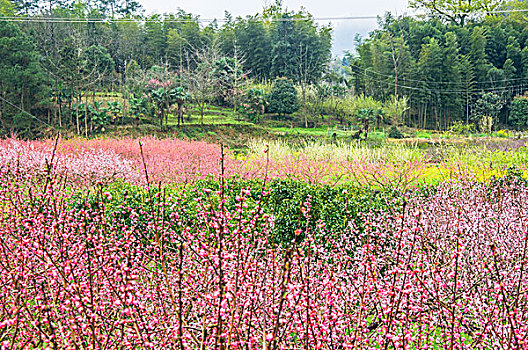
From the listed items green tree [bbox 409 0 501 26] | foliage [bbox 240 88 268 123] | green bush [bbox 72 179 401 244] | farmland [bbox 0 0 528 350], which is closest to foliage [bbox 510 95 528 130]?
farmland [bbox 0 0 528 350]

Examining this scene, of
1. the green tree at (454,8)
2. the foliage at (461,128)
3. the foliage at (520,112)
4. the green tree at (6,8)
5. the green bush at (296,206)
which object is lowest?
the green bush at (296,206)

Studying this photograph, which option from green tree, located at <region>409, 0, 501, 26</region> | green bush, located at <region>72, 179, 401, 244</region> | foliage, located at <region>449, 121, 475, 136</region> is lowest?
green bush, located at <region>72, 179, 401, 244</region>

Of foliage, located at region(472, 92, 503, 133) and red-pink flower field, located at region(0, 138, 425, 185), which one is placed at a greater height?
foliage, located at region(472, 92, 503, 133)

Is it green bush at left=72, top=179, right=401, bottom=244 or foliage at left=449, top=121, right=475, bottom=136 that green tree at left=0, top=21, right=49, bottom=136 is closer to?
green bush at left=72, top=179, right=401, bottom=244

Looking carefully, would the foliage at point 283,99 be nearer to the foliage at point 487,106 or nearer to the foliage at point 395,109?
the foliage at point 395,109

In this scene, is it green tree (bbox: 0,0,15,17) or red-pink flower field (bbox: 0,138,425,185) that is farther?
green tree (bbox: 0,0,15,17)

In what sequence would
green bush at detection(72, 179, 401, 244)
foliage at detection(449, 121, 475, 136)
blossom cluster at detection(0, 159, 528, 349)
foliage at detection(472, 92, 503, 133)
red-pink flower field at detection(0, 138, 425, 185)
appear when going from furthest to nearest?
foliage at detection(472, 92, 503, 133), foliage at detection(449, 121, 475, 136), red-pink flower field at detection(0, 138, 425, 185), green bush at detection(72, 179, 401, 244), blossom cluster at detection(0, 159, 528, 349)

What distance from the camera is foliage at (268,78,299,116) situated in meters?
22.0

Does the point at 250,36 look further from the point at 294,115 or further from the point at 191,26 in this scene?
the point at 294,115

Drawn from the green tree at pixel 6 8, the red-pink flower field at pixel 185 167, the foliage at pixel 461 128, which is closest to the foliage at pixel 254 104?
the foliage at pixel 461 128

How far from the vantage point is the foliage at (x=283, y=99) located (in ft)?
72.0

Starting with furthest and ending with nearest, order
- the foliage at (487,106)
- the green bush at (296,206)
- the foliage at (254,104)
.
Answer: the foliage at (487,106), the foliage at (254,104), the green bush at (296,206)

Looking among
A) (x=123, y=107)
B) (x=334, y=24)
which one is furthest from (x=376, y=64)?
(x=123, y=107)

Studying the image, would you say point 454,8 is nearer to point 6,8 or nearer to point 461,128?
point 461,128
